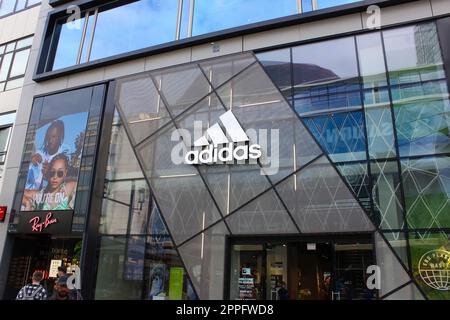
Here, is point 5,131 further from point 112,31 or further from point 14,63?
point 112,31

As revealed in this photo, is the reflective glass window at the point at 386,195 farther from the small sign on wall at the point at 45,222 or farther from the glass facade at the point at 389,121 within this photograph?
the small sign on wall at the point at 45,222

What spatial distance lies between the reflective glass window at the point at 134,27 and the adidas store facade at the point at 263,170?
908 millimetres

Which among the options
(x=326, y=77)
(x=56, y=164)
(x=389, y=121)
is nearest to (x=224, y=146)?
(x=326, y=77)

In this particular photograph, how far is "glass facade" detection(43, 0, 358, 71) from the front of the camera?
12660 mm

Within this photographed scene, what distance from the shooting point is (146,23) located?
14.6 metres

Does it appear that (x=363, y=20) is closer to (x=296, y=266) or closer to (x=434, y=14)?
(x=434, y=14)

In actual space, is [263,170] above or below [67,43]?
below

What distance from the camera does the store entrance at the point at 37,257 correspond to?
13.4m

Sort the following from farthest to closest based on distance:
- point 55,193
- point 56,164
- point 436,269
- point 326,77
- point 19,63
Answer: point 19,63, point 56,164, point 55,193, point 326,77, point 436,269

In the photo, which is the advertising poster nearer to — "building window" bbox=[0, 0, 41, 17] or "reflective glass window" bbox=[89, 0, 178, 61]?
"reflective glass window" bbox=[89, 0, 178, 61]

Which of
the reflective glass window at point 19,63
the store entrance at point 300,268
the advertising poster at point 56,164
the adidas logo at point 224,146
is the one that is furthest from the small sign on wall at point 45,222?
the reflective glass window at point 19,63

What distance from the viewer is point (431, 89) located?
32.2ft

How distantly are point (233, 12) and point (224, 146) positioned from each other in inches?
189
